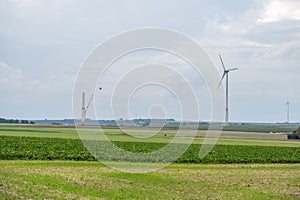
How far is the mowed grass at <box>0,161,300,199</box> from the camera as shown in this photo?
22562 millimetres

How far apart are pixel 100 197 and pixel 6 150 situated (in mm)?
25600

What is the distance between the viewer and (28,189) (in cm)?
2197

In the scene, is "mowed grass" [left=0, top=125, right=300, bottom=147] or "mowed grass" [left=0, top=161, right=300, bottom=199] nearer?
"mowed grass" [left=0, top=161, right=300, bottom=199]

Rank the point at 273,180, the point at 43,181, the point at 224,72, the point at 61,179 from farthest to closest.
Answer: the point at 224,72 → the point at 273,180 → the point at 61,179 → the point at 43,181

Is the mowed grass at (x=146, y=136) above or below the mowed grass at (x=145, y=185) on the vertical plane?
above

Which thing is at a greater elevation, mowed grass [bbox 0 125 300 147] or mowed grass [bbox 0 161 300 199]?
mowed grass [bbox 0 125 300 147]

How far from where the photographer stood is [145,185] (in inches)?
1080

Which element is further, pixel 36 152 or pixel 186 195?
pixel 36 152

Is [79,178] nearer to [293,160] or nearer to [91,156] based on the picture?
[91,156]

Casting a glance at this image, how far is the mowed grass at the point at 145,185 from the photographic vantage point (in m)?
22.6

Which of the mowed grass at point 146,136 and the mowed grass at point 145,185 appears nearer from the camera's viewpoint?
the mowed grass at point 145,185

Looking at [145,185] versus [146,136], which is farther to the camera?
[146,136]

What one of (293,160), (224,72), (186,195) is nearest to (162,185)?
(186,195)

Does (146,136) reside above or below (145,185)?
above
